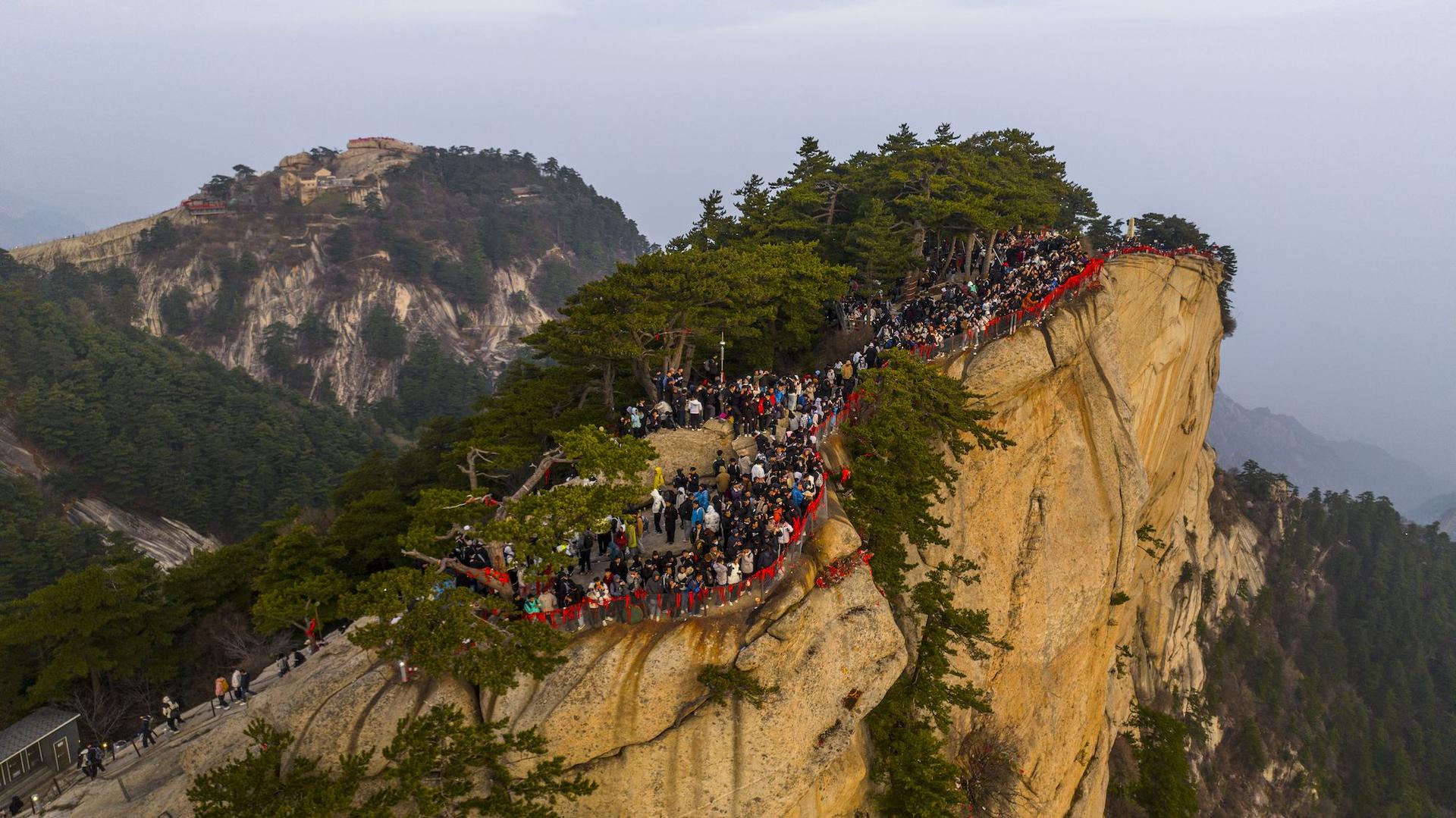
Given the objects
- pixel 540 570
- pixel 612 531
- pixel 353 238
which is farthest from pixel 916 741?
pixel 353 238

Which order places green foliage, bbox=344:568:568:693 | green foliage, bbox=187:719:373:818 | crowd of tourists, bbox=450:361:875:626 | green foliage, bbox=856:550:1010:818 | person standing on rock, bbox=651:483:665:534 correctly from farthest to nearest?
green foliage, bbox=856:550:1010:818 < person standing on rock, bbox=651:483:665:534 < crowd of tourists, bbox=450:361:875:626 < green foliage, bbox=344:568:568:693 < green foliage, bbox=187:719:373:818

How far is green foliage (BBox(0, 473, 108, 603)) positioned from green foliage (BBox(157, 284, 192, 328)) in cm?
5814

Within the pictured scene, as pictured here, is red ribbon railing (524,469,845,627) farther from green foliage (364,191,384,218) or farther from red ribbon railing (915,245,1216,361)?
green foliage (364,191,384,218)

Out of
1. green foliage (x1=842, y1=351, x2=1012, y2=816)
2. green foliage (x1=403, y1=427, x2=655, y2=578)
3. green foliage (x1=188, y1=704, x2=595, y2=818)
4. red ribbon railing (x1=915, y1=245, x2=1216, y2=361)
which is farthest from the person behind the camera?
red ribbon railing (x1=915, y1=245, x2=1216, y2=361)

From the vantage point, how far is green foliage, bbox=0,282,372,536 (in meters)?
62.6

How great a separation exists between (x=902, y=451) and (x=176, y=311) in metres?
119

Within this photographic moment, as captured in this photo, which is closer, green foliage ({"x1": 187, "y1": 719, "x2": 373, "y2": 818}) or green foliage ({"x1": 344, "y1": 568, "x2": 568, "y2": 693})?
green foliage ({"x1": 187, "y1": 719, "x2": 373, "y2": 818})

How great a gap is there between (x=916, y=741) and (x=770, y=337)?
739 inches

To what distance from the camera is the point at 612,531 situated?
18203 mm

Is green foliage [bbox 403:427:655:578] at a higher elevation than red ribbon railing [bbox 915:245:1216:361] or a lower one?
lower

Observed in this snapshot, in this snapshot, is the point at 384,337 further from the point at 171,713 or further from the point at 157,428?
the point at 171,713

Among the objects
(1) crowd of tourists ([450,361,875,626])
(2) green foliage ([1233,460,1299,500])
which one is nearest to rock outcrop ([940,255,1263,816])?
(1) crowd of tourists ([450,361,875,626])

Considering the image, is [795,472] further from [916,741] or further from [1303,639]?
[1303,639]

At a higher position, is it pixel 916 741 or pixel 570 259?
pixel 570 259
